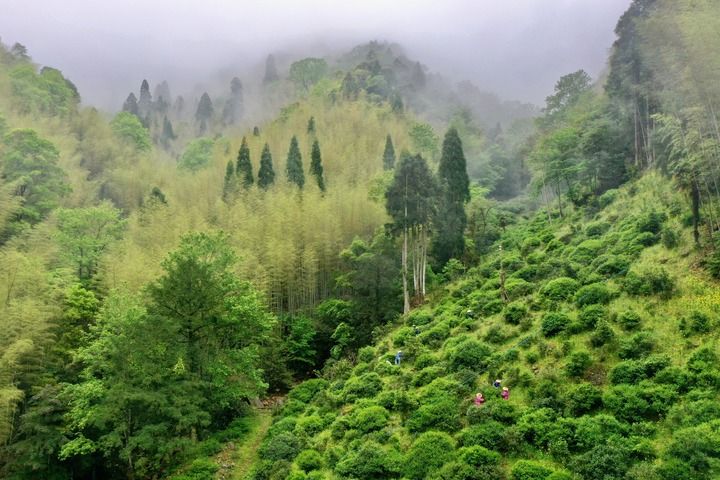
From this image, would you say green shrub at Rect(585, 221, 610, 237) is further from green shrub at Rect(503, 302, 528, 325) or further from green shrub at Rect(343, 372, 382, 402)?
green shrub at Rect(343, 372, 382, 402)

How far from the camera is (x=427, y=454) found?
15.2m

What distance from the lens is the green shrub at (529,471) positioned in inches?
519

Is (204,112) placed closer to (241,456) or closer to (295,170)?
(295,170)

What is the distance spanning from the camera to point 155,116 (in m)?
144

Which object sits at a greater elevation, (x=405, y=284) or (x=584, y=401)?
(x=405, y=284)

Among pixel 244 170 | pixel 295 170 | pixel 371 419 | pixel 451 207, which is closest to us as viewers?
pixel 371 419

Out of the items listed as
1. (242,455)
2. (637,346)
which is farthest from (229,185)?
(637,346)

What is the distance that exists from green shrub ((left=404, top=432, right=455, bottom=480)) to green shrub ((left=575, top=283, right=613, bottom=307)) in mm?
8839

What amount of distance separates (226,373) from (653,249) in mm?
20601

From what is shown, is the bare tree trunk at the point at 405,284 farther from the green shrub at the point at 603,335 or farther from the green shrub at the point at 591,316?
the green shrub at the point at 603,335

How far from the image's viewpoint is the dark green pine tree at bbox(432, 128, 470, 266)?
127 ft

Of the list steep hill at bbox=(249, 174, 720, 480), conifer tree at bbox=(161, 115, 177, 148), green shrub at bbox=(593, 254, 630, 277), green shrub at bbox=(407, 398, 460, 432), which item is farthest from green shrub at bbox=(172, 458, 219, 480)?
conifer tree at bbox=(161, 115, 177, 148)

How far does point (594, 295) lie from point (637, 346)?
414 cm

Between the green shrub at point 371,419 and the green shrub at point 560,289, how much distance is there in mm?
9397
